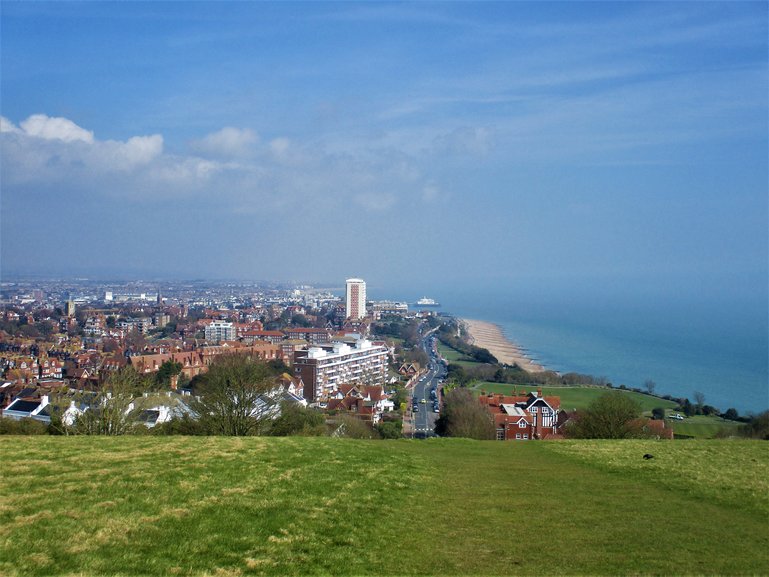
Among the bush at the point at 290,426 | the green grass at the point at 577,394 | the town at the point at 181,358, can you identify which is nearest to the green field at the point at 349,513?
the bush at the point at 290,426

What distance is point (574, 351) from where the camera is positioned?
92.1 metres

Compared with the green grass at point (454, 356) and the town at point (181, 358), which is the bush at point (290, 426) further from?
the green grass at point (454, 356)

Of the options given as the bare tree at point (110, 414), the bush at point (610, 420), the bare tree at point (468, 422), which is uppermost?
the bare tree at point (110, 414)

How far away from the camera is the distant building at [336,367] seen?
59.0 m

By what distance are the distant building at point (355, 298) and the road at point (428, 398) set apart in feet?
181

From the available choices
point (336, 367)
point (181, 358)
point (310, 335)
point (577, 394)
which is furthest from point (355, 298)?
point (577, 394)

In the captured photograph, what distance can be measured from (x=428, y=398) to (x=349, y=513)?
47.3m

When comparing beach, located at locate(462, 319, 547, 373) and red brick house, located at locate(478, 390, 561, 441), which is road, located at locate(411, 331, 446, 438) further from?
beach, located at locate(462, 319, 547, 373)

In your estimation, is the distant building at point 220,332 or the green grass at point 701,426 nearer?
the green grass at point 701,426

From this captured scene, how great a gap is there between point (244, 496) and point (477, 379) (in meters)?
54.6

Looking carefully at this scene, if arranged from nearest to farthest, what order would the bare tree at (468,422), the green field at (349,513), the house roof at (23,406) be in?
the green field at (349,513) → the bare tree at (468,422) → the house roof at (23,406)

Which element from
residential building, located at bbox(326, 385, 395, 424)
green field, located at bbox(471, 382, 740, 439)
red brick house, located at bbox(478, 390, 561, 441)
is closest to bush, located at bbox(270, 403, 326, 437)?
red brick house, located at bbox(478, 390, 561, 441)

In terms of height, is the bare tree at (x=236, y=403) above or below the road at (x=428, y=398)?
above

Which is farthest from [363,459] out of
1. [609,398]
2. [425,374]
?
[425,374]
